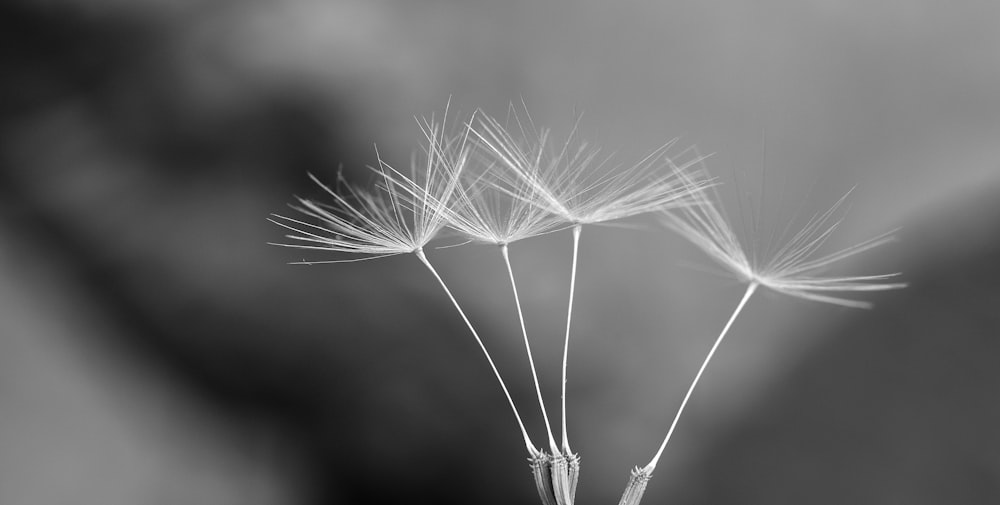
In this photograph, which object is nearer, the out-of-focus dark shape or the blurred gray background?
the blurred gray background

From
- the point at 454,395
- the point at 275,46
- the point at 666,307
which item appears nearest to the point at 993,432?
the point at 666,307

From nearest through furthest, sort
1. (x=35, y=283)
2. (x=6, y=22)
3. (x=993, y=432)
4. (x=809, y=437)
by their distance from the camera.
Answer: (x=993, y=432), (x=809, y=437), (x=6, y=22), (x=35, y=283)

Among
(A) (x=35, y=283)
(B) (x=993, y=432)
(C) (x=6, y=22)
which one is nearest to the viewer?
(B) (x=993, y=432)

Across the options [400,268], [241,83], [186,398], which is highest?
[241,83]

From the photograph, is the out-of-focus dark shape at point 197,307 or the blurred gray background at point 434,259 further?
the out-of-focus dark shape at point 197,307

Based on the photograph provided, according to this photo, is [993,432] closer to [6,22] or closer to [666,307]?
[666,307]

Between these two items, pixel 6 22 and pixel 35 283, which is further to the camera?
pixel 35 283

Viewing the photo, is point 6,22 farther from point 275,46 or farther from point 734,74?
point 734,74

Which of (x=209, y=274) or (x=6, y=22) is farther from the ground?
(x=6, y=22)
